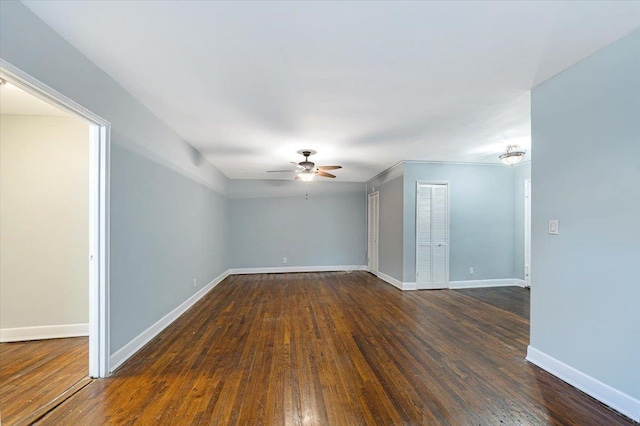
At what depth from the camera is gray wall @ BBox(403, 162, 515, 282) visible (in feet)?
17.3

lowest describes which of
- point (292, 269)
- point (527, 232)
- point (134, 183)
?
point (292, 269)

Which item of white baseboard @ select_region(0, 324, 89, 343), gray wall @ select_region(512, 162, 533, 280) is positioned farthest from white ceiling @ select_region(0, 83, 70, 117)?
gray wall @ select_region(512, 162, 533, 280)

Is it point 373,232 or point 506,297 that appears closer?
point 506,297

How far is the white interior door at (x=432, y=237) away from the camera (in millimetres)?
5285

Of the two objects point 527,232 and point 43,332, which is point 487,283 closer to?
point 527,232

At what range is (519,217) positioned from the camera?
5531mm

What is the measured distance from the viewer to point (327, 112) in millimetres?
2932

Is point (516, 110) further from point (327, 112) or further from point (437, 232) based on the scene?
point (437, 232)

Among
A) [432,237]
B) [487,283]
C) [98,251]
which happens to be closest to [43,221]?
[98,251]

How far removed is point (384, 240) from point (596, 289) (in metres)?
4.29

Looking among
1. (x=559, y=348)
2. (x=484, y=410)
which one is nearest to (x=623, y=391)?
(x=559, y=348)

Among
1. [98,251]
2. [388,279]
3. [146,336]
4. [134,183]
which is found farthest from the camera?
[388,279]

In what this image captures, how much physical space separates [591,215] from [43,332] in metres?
5.36

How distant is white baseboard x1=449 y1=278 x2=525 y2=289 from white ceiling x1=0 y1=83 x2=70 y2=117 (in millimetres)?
6480
